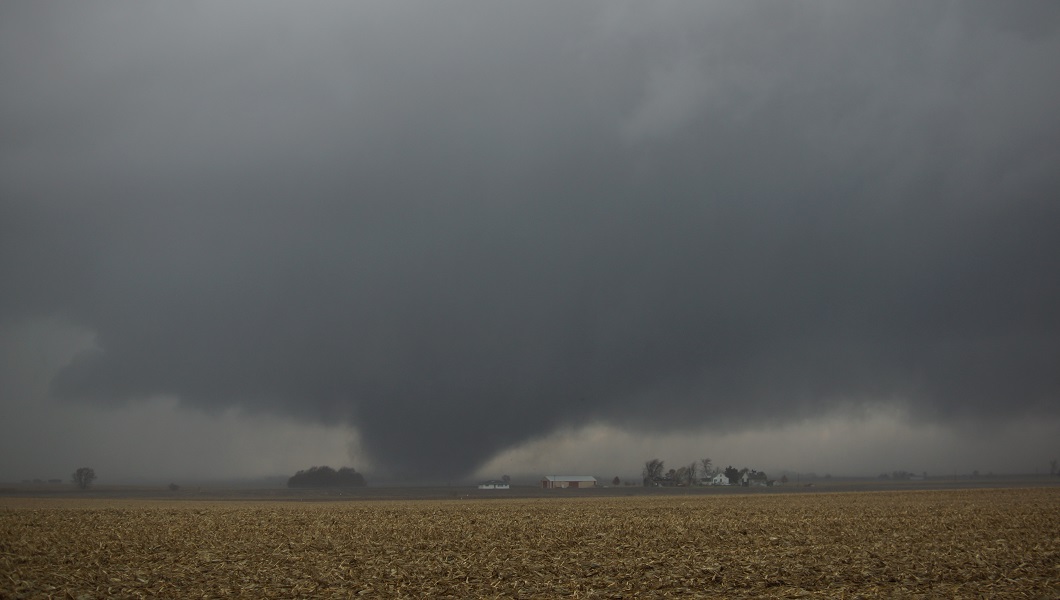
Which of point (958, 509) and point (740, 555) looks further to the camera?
point (958, 509)

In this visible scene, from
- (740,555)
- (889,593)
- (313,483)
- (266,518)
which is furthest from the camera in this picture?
(313,483)

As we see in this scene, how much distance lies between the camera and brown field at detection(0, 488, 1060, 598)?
22922mm

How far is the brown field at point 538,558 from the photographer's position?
75.2 ft

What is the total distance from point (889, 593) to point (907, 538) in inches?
521

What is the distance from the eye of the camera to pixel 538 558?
27656 millimetres

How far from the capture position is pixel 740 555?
27.9 meters

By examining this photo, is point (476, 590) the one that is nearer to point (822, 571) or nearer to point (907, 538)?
point (822, 571)

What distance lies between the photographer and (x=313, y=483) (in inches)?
7849

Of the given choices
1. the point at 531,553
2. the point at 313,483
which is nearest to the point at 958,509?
the point at 531,553

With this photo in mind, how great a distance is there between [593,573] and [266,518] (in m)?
28.4

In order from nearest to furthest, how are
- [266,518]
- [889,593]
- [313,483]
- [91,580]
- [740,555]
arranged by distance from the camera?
[889,593]
[91,580]
[740,555]
[266,518]
[313,483]

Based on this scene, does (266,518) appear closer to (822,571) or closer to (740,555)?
(740,555)

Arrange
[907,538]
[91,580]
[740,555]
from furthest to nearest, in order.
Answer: [907,538]
[740,555]
[91,580]

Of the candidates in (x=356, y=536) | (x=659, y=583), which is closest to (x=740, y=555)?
(x=659, y=583)
